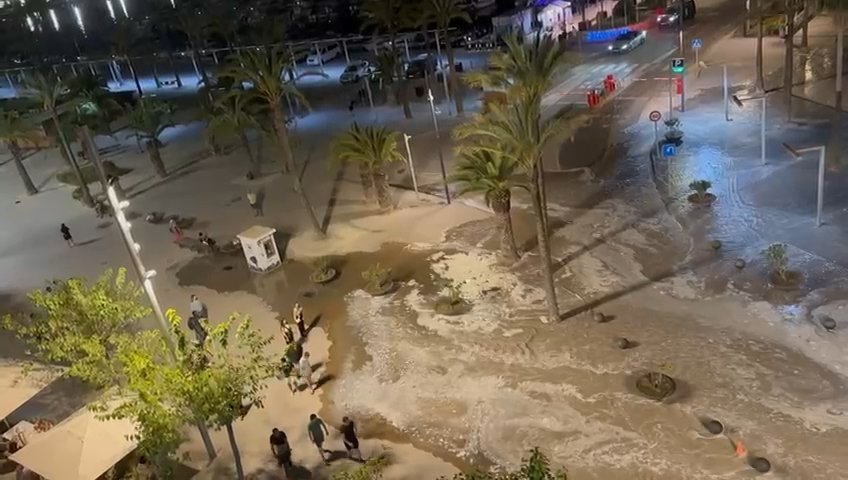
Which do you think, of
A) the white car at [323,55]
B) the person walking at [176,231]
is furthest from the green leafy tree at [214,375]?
the white car at [323,55]

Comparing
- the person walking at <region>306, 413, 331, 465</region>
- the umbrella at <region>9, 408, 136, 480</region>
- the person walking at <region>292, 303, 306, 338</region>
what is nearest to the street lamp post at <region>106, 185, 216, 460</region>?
the umbrella at <region>9, 408, 136, 480</region>

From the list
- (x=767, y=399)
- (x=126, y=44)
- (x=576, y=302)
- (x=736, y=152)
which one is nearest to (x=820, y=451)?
(x=767, y=399)

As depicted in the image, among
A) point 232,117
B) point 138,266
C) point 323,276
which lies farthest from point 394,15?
point 138,266

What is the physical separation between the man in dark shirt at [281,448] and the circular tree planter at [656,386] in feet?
31.4

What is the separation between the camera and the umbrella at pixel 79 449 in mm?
17938

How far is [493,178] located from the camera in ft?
86.9

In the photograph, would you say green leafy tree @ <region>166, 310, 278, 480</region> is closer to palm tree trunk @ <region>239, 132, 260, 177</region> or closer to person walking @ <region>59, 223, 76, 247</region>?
person walking @ <region>59, 223, 76, 247</region>

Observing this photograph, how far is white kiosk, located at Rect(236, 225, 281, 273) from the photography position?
98.8 ft

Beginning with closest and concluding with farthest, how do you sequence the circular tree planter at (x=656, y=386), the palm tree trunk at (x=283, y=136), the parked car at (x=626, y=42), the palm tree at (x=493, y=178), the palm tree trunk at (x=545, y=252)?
the circular tree planter at (x=656, y=386)
the palm tree trunk at (x=545, y=252)
the palm tree at (x=493, y=178)
the palm tree trunk at (x=283, y=136)
the parked car at (x=626, y=42)

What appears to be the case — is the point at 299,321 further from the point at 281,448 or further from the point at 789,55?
the point at 789,55

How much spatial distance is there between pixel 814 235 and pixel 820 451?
11.0 metres

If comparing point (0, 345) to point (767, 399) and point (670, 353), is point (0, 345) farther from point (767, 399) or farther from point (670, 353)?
point (767, 399)

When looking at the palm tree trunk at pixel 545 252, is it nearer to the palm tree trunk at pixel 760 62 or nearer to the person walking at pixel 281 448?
the person walking at pixel 281 448

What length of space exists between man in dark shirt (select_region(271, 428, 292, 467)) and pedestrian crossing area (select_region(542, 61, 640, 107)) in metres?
31.9
